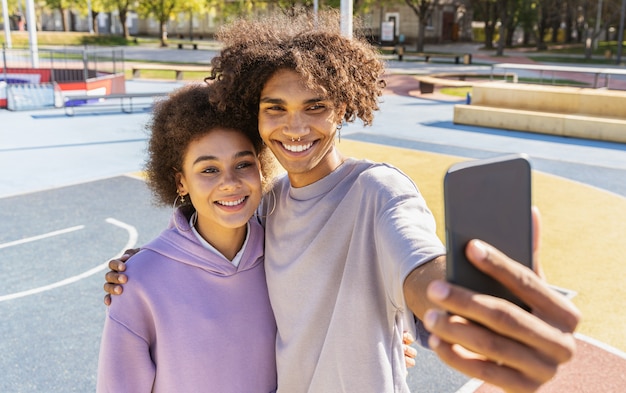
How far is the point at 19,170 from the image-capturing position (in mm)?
11062

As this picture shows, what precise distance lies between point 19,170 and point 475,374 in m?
11.7

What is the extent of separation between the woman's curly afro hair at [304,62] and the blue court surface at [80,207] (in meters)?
1.19

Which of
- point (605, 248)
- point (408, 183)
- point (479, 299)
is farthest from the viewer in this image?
point (605, 248)

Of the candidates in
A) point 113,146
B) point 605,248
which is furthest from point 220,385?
point 113,146

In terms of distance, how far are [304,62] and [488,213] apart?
48.3 inches

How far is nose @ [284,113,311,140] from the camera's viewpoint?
6.96 feet

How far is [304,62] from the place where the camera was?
2.12 m

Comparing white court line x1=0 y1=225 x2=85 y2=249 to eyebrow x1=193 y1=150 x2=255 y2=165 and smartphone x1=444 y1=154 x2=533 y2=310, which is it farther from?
smartphone x1=444 y1=154 x2=533 y2=310

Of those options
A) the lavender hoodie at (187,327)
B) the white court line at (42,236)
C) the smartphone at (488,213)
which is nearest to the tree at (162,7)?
the white court line at (42,236)

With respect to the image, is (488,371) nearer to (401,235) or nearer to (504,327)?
(504,327)

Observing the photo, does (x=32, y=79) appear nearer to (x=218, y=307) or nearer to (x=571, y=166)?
(x=571, y=166)

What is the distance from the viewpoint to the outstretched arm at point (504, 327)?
0.99 meters

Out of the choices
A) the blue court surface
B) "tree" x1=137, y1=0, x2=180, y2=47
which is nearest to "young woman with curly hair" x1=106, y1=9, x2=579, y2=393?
the blue court surface

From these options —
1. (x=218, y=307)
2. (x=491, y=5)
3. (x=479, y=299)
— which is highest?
(x=491, y=5)
